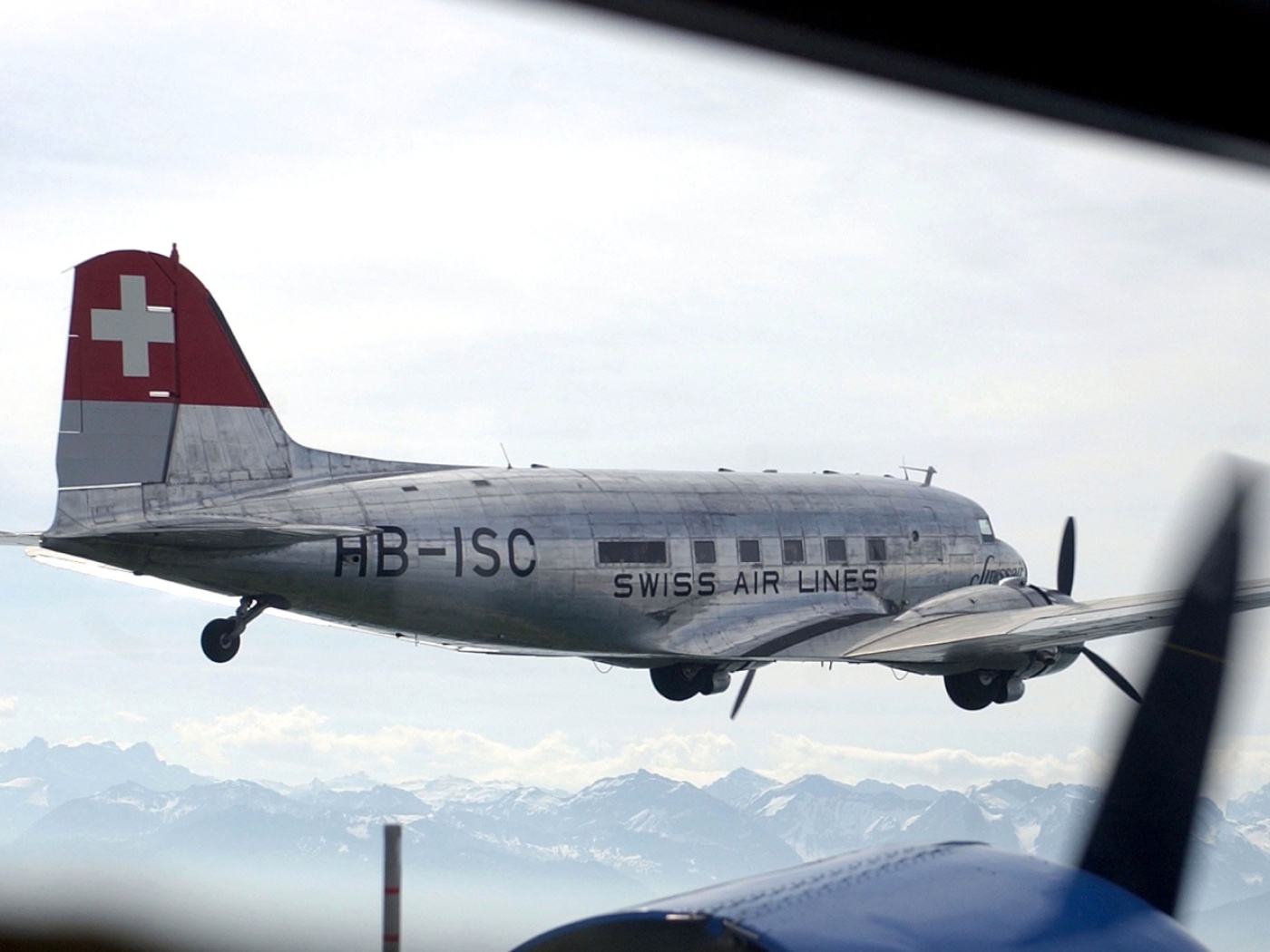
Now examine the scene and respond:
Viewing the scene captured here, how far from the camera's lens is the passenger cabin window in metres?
25.0

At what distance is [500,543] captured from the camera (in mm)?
23344

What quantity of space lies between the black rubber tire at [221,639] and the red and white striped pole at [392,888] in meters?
15.8

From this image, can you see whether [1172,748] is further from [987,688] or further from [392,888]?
[987,688]

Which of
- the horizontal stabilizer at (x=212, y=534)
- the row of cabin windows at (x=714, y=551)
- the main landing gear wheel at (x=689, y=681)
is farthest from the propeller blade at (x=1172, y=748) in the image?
the main landing gear wheel at (x=689, y=681)

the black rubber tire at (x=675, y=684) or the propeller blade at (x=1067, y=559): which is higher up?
the propeller blade at (x=1067, y=559)

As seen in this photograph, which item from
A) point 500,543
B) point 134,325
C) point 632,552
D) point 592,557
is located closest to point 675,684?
point 632,552

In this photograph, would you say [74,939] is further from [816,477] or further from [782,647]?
[816,477]

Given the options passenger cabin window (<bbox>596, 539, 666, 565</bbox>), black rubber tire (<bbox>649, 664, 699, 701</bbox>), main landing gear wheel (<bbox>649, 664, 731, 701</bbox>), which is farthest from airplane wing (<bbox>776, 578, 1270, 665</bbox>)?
passenger cabin window (<bbox>596, 539, 666, 565</bbox>)

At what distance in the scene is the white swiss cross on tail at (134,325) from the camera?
72.0 ft

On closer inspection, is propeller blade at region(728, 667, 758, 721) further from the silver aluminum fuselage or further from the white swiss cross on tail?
the white swiss cross on tail

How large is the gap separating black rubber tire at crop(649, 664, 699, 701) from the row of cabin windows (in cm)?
288

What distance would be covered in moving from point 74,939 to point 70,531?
16.2m

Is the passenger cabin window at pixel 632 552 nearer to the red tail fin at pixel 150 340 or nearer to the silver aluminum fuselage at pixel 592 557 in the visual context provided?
the silver aluminum fuselage at pixel 592 557

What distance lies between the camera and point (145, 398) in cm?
2197
